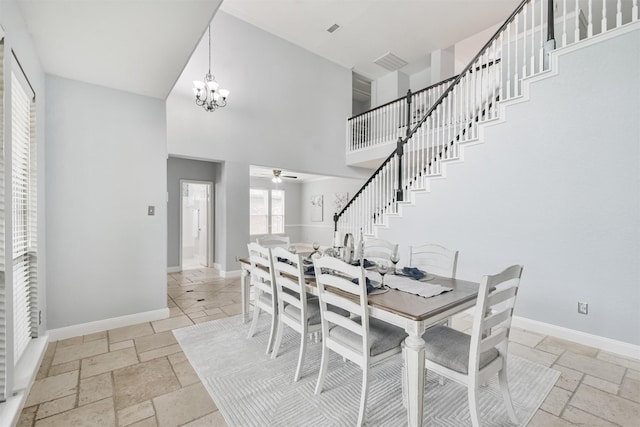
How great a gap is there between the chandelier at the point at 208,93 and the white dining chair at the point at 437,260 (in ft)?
12.2

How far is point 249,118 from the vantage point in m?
5.61

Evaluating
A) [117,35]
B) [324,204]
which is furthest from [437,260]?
[324,204]

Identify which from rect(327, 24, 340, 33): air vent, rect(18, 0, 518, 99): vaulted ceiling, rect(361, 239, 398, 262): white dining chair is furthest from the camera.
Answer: rect(327, 24, 340, 33): air vent

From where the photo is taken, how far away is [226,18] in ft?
17.5

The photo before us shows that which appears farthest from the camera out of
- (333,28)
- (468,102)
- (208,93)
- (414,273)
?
(333,28)

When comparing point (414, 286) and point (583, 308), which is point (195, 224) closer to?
point (414, 286)

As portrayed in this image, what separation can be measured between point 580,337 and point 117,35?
4742 millimetres

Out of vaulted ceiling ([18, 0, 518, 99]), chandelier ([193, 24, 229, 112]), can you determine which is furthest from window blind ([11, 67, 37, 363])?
chandelier ([193, 24, 229, 112])

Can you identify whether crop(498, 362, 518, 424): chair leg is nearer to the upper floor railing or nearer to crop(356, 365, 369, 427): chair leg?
crop(356, 365, 369, 427): chair leg

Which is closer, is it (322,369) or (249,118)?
(322,369)

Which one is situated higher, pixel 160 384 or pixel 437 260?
pixel 437 260

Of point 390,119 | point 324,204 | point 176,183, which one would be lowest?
point 324,204

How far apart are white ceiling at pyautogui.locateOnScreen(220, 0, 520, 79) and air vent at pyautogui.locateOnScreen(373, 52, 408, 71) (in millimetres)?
151

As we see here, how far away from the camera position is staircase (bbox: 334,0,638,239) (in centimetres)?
325
